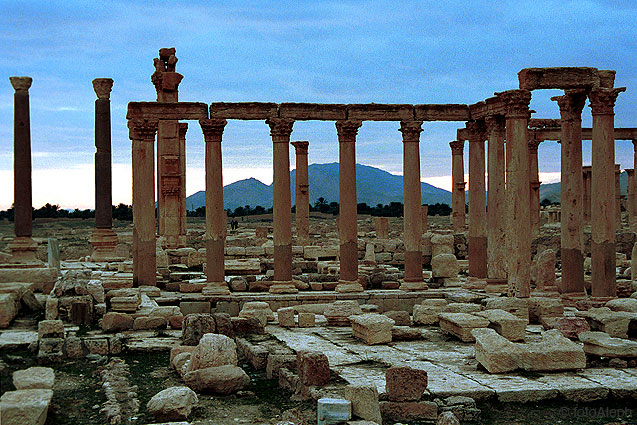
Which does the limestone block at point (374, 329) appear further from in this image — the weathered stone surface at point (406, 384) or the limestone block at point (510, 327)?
the weathered stone surface at point (406, 384)

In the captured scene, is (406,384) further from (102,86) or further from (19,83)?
(102,86)

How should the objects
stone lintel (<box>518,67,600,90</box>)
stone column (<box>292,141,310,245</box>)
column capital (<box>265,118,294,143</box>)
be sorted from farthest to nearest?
stone column (<box>292,141,310,245</box>) < column capital (<box>265,118,294,143</box>) < stone lintel (<box>518,67,600,90</box>)

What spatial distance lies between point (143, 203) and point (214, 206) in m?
2.26

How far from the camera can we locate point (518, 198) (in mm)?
22172

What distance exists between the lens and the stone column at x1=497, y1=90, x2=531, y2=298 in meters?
22.2

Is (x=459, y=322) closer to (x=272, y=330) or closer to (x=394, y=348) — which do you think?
(x=394, y=348)

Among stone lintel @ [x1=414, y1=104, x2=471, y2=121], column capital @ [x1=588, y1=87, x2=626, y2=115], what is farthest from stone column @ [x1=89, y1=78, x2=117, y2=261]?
Result: column capital @ [x1=588, y1=87, x2=626, y2=115]

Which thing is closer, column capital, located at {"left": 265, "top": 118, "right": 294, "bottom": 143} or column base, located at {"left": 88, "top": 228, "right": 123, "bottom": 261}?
column capital, located at {"left": 265, "top": 118, "right": 294, "bottom": 143}

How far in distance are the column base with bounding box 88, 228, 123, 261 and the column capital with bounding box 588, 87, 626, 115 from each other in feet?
62.9

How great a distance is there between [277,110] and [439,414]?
598 inches

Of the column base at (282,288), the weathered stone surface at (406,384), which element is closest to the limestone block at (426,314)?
the column base at (282,288)

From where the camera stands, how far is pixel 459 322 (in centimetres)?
1784

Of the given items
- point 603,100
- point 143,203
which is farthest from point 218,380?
point 603,100

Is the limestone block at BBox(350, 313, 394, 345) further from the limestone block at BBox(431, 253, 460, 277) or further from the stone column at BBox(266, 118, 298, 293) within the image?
the limestone block at BBox(431, 253, 460, 277)
